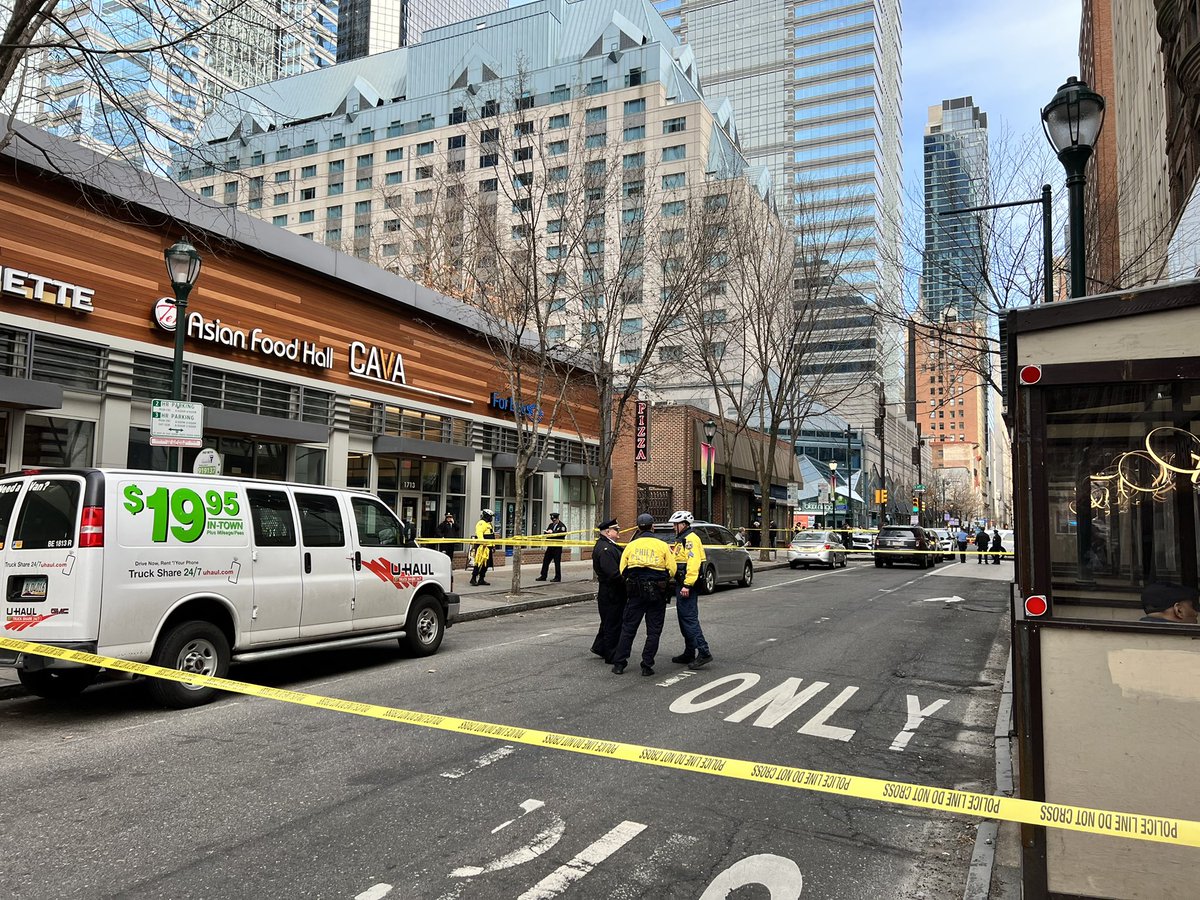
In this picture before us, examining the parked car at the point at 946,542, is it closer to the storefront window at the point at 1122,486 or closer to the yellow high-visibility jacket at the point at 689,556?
the yellow high-visibility jacket at the point at 689,556

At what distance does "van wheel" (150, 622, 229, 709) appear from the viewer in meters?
7.02

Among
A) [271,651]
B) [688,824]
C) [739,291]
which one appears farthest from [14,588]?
[739,291]

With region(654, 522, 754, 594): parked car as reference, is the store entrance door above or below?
above

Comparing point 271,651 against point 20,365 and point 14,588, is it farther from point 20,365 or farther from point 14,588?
point 20,365

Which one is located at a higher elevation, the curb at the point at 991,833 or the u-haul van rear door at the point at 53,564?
the u-haul van rear door at the point at 53,564

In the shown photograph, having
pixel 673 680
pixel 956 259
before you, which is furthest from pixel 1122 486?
pixel 956 259

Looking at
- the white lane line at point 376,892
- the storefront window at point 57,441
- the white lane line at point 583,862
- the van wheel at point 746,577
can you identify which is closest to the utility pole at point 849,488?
the van wheel at point 746,577

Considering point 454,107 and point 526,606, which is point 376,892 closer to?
point 526,606

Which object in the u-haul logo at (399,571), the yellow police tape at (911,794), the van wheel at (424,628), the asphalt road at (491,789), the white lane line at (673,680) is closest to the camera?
the yellow police tape at (911,794)

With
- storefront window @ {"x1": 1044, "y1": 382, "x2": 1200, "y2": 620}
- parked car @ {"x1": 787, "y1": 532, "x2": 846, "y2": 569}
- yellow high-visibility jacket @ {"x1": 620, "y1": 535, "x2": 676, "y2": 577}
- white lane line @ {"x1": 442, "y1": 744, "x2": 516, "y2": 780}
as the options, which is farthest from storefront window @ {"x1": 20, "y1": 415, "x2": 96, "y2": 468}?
parked car @ {"x1": 787, "y1": 532, "x2": 846, "y2": 569}

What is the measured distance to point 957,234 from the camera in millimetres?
18375

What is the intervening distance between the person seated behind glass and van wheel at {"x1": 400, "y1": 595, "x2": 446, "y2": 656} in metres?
7.86

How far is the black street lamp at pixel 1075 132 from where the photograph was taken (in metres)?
8.03

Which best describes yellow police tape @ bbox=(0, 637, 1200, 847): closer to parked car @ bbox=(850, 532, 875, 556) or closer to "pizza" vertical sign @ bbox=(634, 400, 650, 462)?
"pizza" vertical sign @ bbox=(634, 400, 650, 462)
